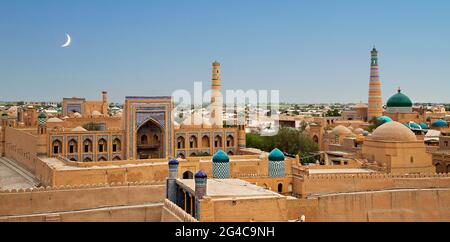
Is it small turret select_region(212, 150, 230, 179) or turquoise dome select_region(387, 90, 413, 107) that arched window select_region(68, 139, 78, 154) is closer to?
small turret select_region(212, 150, 230, 179)

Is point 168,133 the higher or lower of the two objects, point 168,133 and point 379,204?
the higher

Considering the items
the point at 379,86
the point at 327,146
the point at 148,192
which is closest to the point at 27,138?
Answer: the point at 148,192

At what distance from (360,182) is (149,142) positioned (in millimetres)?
12704

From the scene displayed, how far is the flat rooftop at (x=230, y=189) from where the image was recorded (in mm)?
14461

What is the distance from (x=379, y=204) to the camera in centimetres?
2031

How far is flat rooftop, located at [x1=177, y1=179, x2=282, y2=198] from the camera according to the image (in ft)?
47.4

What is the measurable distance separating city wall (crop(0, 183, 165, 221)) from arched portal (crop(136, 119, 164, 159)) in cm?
1029

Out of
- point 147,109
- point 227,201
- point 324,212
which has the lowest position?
point 324,212

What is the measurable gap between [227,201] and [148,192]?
17.6 feet

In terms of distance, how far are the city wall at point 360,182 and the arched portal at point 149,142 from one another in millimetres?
10543

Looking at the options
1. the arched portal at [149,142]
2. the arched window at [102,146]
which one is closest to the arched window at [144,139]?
the arched portal at [149,142]

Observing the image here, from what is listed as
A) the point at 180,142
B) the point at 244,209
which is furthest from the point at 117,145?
the point at 244,209

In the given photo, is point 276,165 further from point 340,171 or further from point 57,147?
point 57,147
